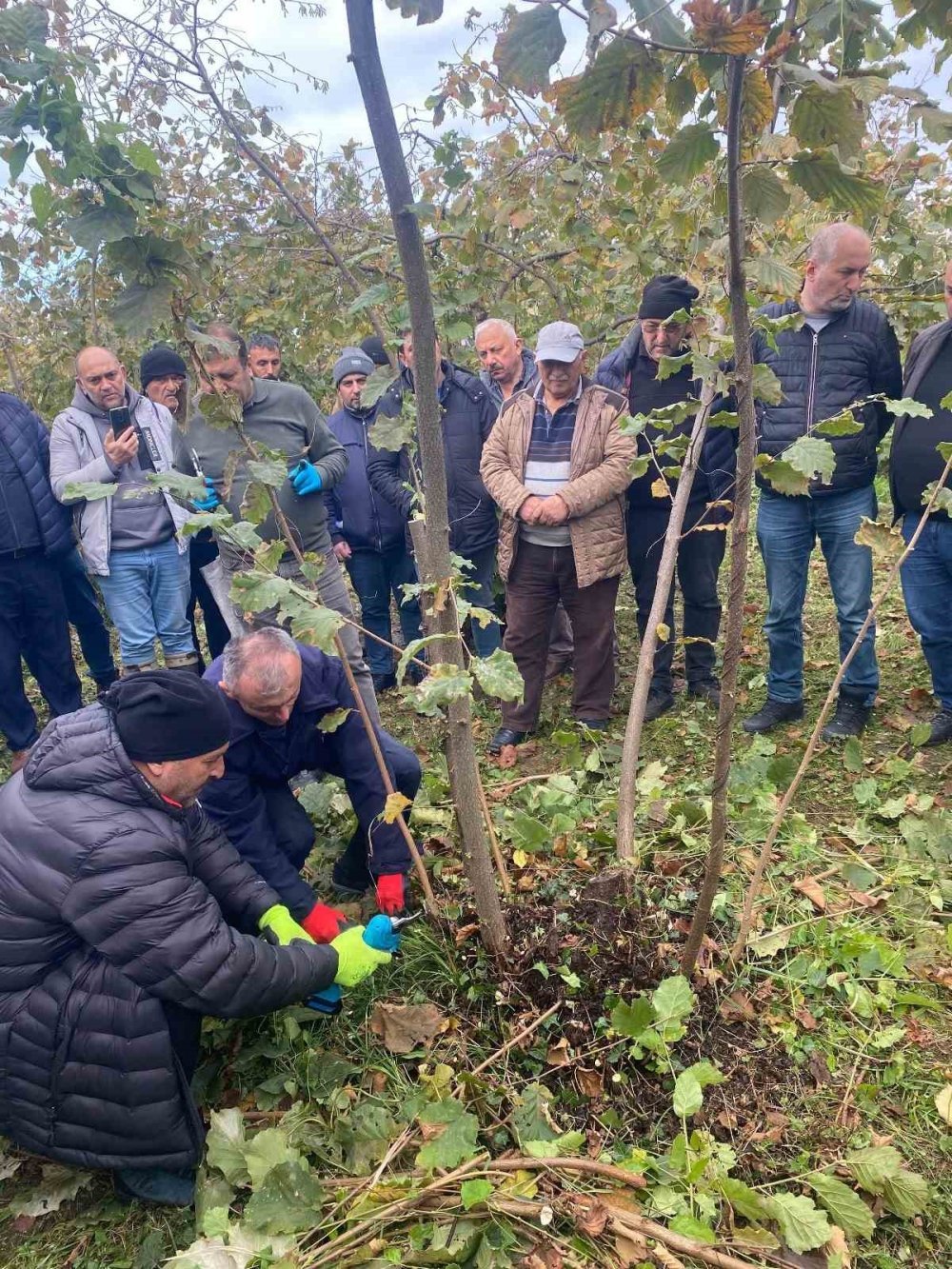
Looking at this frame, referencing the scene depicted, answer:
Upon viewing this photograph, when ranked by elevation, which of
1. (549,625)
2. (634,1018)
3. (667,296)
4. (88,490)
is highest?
(667,296)

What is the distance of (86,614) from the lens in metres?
4.24

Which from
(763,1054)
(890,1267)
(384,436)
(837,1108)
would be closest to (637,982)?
(763,1054)

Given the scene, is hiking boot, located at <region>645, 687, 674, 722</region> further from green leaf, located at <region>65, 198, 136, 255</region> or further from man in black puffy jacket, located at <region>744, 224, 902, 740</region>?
green leaf, located at <region>65, 198, 136, 255</region>

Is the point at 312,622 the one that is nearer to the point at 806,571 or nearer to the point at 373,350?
the point at 806,571

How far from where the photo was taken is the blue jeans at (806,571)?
10.2ft

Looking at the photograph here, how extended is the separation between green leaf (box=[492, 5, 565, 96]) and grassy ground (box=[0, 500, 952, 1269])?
186cm

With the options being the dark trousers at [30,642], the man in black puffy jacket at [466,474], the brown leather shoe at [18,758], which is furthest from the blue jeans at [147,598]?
the man in black puffy jacket at [466,474]

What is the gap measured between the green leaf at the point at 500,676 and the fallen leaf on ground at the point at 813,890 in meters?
1.32

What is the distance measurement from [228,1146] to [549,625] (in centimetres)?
233

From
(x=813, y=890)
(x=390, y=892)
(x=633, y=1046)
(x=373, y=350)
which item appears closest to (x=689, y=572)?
(x=813, y=890)

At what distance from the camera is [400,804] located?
73.1 inches

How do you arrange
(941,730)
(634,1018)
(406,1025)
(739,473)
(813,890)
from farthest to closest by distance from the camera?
1. (941,730)
2. (813,890)
3. (406,1025)
4. (634,1018)
5. (739,473)

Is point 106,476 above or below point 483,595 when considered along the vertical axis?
above

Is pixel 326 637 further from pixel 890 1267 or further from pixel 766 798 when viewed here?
pixel 766 798
